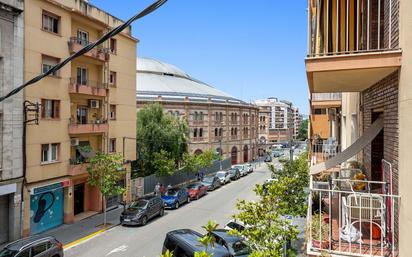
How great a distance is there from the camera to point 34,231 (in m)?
19.7

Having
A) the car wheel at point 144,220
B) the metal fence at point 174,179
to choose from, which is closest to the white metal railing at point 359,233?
the car wheel at point 144,220

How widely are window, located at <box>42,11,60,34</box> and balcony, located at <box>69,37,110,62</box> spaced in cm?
107

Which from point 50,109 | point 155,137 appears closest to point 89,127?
point 50,109

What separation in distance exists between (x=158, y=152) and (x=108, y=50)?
454 inches

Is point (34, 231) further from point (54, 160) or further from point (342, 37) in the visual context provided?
point (342, 37)

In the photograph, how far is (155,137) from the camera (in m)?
33.5

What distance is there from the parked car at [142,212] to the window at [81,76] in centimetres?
904

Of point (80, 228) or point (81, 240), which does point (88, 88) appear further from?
point (81, 240)

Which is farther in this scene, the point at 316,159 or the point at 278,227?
the point at 316,159

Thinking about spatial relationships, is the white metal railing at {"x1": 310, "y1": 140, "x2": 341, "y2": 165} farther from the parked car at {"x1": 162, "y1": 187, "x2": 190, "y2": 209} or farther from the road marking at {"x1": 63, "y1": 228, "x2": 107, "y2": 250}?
the parked car at {"x1": 162, "y1": 187, "x2": 190, "y2": 209}

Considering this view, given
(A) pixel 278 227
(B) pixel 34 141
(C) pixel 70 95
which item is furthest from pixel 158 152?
(A) pixel 278 227

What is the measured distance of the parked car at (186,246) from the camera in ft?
43.8

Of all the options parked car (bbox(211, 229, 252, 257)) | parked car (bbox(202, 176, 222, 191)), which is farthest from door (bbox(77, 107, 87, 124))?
parked car (bbox(202, 176, 222, 191))

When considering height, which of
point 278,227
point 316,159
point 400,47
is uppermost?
point 400,47
